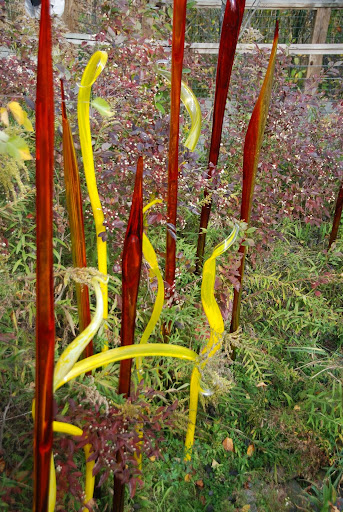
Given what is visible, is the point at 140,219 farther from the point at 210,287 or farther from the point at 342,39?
the point at 342,39

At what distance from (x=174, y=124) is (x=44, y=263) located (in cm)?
62

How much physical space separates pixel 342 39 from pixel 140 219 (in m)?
5.82

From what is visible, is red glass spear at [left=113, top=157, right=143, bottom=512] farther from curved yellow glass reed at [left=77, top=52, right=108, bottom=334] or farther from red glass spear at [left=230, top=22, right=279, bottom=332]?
red glass spear at [left=230, top=22, right=279, bottom=332]

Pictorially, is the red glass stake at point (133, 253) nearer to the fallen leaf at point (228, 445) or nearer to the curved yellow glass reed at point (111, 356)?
the curved yellow glass reed at point (111, 356)

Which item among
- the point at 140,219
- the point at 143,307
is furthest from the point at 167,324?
the point at 140,219

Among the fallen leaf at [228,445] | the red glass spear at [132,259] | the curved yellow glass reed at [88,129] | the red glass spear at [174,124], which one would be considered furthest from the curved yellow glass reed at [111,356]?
the fallen leaf at [228,445]

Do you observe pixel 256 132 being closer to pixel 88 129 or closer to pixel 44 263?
pixel 88 129

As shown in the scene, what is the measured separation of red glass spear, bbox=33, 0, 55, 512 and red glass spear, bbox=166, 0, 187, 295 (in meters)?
0.53

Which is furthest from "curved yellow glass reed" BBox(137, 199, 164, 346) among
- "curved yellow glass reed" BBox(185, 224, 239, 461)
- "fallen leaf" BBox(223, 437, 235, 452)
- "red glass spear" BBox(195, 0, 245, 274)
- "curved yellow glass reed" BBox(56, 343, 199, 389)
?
"fallen leaf" BBox(223, 437, 235, 452)

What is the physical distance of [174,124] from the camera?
3.32 feet

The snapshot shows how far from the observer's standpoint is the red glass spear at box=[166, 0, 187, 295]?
0.90 m

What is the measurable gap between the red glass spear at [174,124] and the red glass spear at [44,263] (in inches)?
20.7

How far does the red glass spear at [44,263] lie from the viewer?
46 cm

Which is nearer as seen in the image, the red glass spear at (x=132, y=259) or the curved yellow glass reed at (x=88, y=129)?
the red glass spear at (x=132, y=259)
